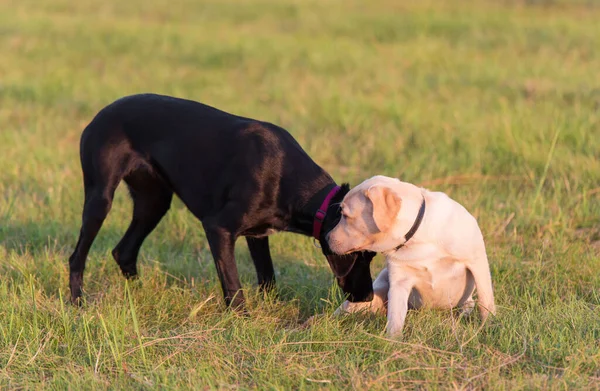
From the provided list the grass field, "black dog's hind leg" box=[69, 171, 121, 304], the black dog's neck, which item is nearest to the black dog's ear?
the black dog's neck

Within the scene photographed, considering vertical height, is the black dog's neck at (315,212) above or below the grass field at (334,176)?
above

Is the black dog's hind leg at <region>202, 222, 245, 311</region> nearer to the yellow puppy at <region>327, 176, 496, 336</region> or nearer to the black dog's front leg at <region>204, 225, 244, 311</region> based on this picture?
the black dog's front leg at <region>204, 225, 244, 311</region>

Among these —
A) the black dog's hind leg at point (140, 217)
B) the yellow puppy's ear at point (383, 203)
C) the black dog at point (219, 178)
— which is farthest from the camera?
the black dog's hind leg at point (140, 217)

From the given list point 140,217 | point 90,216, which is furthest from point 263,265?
point 90,216

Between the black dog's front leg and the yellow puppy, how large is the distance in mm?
636

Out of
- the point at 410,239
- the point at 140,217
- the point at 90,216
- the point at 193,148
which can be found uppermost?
the point at 193,148

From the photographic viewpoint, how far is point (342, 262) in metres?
4.69

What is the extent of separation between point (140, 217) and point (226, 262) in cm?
101

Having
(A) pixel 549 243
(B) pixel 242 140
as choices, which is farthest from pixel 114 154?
(A) pixel 549 243

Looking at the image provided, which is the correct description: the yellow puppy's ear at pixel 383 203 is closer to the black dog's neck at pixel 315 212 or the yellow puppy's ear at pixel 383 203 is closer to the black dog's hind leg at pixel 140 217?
the black dog's neck at pixel 315 212

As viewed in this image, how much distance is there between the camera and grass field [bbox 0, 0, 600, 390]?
4.01 m

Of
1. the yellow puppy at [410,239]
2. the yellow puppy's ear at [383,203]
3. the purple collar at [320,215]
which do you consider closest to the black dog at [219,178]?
the purple collar at [320,215]

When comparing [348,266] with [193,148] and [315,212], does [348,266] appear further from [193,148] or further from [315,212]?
[193,148]

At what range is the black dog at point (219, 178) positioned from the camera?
4.72 m
